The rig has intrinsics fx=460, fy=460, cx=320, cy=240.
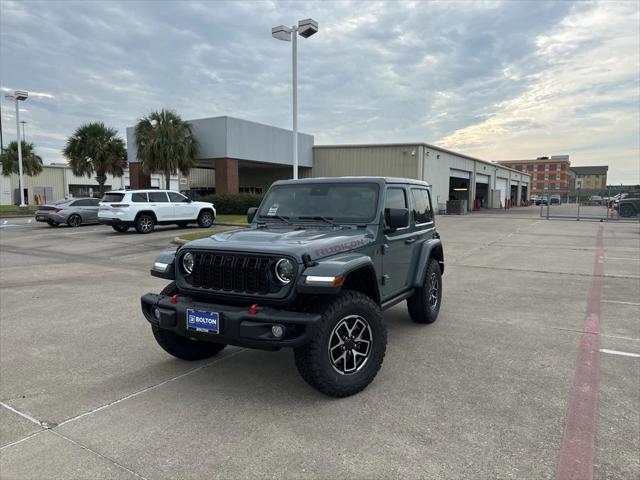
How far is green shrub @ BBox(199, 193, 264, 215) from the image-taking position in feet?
84.8

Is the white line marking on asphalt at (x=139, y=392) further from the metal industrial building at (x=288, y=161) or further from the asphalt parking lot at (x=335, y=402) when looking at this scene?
the metal industrial building at (x=288, y=161)

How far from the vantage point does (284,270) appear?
347 cm

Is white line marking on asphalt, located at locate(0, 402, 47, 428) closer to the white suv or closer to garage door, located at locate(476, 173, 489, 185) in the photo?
the white suv

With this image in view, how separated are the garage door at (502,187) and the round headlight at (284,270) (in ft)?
170

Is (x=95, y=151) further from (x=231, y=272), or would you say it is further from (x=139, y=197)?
(x=231, y=272)

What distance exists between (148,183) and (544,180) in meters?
115

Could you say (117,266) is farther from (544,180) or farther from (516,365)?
(544,180)

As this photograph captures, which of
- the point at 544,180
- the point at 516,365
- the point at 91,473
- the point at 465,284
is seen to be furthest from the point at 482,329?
the point at 544,180

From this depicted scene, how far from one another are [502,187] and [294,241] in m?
54.5

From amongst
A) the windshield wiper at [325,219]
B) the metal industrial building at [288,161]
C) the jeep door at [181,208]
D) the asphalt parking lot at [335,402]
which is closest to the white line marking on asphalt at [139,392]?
the asphalt parking lot at [335,402]

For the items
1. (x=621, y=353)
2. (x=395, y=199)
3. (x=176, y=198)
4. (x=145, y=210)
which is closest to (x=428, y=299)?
(x=395, y=199)

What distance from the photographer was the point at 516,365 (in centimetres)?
437

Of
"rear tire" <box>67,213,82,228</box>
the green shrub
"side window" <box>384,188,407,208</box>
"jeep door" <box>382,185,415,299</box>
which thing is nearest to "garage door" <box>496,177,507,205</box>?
the green shrub

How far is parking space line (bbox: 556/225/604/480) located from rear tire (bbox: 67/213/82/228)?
21176 mm
